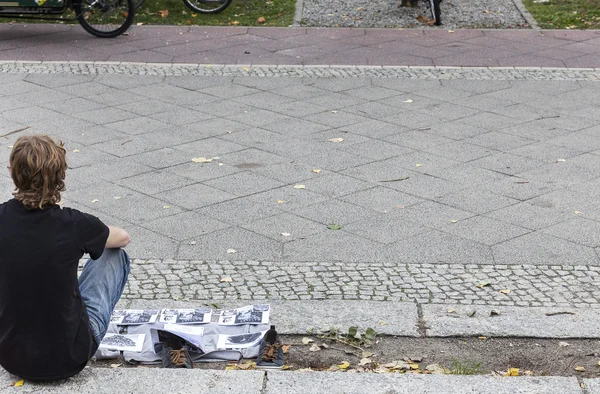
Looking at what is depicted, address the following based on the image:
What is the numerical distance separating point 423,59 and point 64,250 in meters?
6.89

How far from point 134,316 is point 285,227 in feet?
5.13

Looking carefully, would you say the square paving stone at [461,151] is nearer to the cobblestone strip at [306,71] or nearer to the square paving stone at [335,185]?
the square paving stone at [335,185]

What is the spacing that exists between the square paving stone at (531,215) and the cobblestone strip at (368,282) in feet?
2.11

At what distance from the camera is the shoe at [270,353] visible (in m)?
3.78

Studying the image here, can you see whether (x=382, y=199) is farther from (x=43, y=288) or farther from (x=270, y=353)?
(x=43, y=288)

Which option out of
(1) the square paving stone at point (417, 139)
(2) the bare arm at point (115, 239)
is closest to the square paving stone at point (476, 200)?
(1) the square paving stone at point (417, 139)

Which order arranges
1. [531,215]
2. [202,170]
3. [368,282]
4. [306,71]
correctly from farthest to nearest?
[306,71]
[202,170]
[531,215]
[368,282]

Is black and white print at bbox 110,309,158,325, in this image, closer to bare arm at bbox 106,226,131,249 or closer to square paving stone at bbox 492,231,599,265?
bare arm at bbox 106,226,131,249

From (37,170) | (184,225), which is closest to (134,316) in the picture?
(37,170)

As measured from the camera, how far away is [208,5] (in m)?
11.8

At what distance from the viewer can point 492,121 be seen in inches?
300

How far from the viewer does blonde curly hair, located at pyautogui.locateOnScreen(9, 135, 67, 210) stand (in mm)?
3215

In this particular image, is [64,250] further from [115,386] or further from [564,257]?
[564,257]

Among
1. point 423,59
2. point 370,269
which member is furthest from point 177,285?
point 423,59
